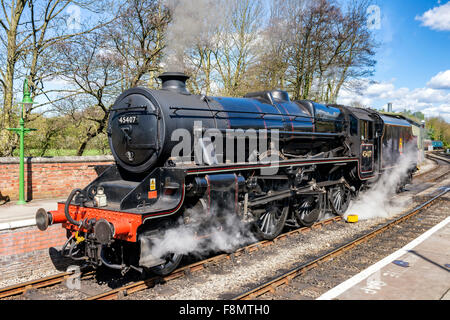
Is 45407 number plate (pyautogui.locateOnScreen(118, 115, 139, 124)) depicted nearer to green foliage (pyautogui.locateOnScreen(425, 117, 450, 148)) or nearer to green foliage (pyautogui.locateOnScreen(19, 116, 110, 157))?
green foliage (pyautogui.locateOnScreen(19, 116, 110, 157))

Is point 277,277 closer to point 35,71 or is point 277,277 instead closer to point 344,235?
point 344,235

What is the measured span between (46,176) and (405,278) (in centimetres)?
869

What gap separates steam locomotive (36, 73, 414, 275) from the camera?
16.5ft

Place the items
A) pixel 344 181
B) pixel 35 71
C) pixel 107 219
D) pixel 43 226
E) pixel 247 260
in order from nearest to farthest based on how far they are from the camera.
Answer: pixel 107 219 < pixel 43 226 < pixel 247 260 < pixel 344 181 < pixel 35 71

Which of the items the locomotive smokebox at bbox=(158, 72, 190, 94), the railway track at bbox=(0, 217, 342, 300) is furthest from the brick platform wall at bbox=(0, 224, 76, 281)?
the locomotive smokebox at bbox=(158, 72, 190, 94)

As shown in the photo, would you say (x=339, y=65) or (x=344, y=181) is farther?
(x=339, y=65)

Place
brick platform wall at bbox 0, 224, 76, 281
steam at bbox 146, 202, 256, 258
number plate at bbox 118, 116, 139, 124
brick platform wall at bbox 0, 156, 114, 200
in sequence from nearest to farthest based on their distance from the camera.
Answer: steam at bbox 146, 202, 256, 258, number plate at bbox 118, 116, 139, 124, brick platform wall at bbox 0, 224, 76, 281, brick platform wall at bbox 0, 156, 114, 200

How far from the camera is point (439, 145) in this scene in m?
73.6

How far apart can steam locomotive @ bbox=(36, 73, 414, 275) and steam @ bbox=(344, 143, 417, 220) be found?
115 inches

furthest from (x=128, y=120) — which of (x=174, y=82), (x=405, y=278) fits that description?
(x=405, y=278)

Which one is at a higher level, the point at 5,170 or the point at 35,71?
the point at 35,71
